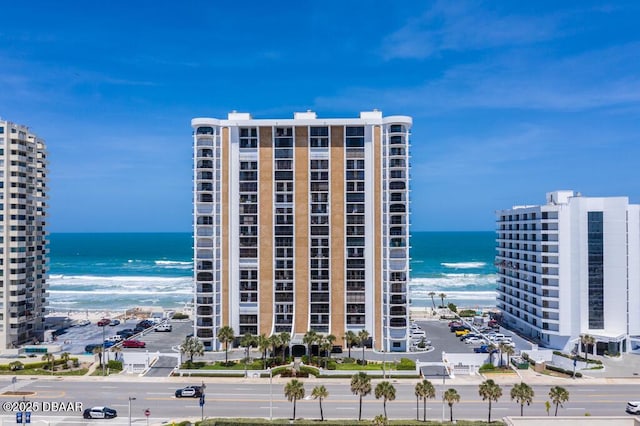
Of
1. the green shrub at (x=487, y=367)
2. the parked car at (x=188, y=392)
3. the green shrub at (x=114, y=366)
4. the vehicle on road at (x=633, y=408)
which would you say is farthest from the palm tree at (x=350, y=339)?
the vehicle on road at (x=633, y=408)

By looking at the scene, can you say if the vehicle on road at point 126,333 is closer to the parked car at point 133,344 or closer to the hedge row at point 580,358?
the parked car at point 133,344

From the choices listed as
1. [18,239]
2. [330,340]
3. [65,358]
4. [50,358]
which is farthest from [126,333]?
[330,340]

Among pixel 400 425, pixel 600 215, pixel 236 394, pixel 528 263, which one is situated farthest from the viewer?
pixel 528 263

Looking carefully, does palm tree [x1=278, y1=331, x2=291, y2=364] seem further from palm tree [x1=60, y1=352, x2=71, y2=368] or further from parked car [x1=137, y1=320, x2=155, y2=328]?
parked car [x1=137, y1=320, x2=155, y2=328]

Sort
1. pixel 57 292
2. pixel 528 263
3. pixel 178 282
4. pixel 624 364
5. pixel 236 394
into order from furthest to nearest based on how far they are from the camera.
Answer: pixel 178 282 → pixel 57 292 → pixel 528 263 → pixel 624 364 → pixel 236 394

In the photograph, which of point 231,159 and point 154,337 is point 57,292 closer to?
point 154,337

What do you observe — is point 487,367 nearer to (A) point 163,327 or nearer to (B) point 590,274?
(B) point 590,274

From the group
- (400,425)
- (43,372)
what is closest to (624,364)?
(400,425)
